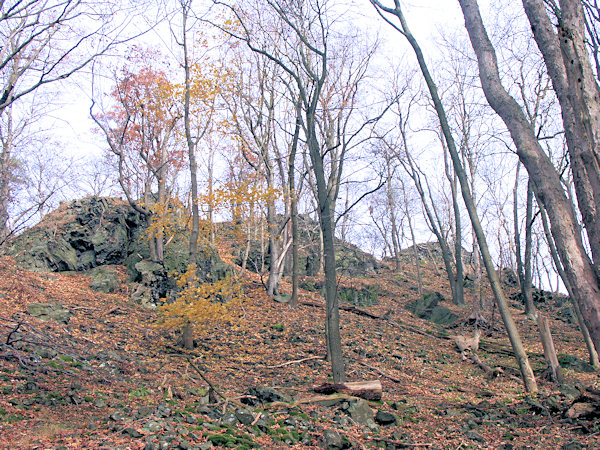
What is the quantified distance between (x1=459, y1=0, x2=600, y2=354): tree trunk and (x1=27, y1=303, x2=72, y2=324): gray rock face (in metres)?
9.25

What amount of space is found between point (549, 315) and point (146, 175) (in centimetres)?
1916

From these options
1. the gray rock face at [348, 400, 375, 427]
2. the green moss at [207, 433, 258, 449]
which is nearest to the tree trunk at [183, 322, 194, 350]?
the gray rock face at [348, 400, 375, 427]

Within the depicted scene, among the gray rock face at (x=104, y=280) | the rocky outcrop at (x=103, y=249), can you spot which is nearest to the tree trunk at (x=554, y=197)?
the rocky outcrop at (x=103, y=249)

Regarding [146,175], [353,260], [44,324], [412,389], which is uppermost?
[146,175]

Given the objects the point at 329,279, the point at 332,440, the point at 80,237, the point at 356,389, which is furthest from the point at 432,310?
the point at 80,237

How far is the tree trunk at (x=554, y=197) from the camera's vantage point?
12.8 ft

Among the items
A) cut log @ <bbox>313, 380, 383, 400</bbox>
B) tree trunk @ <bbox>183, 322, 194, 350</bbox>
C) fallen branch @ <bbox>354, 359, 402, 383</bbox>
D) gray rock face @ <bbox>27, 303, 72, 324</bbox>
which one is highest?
gray rock face @ <bbox>27, 303, 72, 324</bbox>

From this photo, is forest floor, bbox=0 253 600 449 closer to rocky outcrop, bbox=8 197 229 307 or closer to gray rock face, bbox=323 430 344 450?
gray rock face, bbox=323 430 344 450

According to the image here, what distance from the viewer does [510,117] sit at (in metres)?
5.07

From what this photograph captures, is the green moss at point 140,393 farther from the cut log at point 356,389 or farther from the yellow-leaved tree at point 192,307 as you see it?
the yellow-leaved tree at point 192,307

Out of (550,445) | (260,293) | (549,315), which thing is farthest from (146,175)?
(549,315)

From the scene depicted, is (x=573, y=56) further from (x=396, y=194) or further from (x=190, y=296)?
(x=396, y=194)

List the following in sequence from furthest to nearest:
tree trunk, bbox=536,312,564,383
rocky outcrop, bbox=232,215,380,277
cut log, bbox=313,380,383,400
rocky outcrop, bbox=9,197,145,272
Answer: rocky outcrop, bbox=232,215,380,277 → rocky outcrop, bbox=9,197,145,272 → tree trunk, bbox=536,312,564,383 → cut log, bbox=313,380,383,400

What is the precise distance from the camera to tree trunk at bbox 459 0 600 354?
3902 mm
